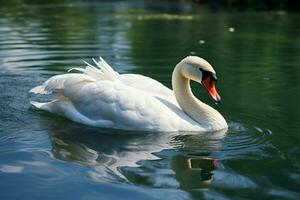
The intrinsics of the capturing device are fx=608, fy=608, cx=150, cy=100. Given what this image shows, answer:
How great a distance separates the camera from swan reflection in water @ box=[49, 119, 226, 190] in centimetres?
684

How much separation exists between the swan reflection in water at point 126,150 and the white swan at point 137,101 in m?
0.16

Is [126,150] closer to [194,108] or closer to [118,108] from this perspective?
[118,108]

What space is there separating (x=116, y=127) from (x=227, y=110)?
7.78ft

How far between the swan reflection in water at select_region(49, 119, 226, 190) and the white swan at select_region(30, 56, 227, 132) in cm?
16

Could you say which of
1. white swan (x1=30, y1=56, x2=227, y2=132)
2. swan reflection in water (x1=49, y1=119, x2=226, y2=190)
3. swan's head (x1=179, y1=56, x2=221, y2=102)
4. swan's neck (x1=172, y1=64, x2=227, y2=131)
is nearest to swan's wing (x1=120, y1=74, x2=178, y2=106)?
white swan (x1=30, y1=56, x2=227, y2=132)

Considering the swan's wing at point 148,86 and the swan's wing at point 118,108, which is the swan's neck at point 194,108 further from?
the swan's wing at point 148,86

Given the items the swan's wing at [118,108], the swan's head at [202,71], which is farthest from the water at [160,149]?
the swan's head at [202,71]

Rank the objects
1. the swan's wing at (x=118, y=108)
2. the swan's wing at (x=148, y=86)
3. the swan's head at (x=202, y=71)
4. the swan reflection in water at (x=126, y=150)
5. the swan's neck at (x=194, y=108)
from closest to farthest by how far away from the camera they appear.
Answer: the swan reflection in water at (x=126, y=150), the swan's wing at (x=118, y=108), the swan's head at (x=202, y=71), the swan's neck at (x=194, y=108), the swan's wing at (x=148, y=86)

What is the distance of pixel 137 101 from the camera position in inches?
336

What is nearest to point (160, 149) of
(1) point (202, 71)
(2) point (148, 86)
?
(1) point (202, 71)

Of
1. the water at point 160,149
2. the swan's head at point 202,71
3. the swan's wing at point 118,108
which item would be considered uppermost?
the swan's head at point 202,71

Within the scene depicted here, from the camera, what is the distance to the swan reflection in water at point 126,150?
6836 mm

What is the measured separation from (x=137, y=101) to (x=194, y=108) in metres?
0.93

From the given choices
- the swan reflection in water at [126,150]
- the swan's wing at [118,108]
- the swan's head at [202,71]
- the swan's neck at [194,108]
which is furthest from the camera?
the swan's neck at [194,108]
